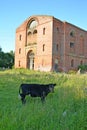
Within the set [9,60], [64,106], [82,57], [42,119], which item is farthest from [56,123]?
[9,60]

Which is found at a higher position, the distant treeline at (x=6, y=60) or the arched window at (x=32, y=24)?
the arched window at (x=32, y=24)

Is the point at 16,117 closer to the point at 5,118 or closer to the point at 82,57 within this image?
the point at 5,118

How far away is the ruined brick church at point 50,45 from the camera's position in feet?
145

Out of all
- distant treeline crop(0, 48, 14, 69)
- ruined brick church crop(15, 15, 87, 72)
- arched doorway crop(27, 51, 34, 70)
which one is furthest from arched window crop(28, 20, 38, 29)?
distant treeline crop(0, 48, 14, 69)

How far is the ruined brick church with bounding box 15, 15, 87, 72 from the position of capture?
145 ft

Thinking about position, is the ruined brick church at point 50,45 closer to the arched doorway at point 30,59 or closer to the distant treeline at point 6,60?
the arched doorway at point 30,59

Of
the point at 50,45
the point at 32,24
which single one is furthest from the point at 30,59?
the point at 32,24

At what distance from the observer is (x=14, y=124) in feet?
18.3

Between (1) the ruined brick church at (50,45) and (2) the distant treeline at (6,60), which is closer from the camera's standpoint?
(1) the ruined brick church at (50,45)

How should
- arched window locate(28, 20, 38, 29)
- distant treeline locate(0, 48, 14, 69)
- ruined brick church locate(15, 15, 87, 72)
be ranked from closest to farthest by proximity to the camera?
ruined brick church locate(15, 15, 87, 72), arched window locate(28, 20, 38, 29), distant treeline locate(0, 48, 14, 69)

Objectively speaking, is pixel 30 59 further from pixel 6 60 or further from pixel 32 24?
pixel 6 60

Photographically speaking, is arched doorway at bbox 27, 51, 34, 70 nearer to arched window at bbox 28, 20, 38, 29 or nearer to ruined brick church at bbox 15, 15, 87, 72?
ruined brick church at bbox 15, 15, 87, 72

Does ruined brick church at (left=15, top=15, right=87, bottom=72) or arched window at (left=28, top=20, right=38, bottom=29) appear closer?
ruined brick church at (left=15, top=15, right=87, bottom=72)

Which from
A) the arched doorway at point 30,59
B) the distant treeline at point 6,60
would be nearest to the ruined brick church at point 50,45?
the arched doorway at point 30,59
